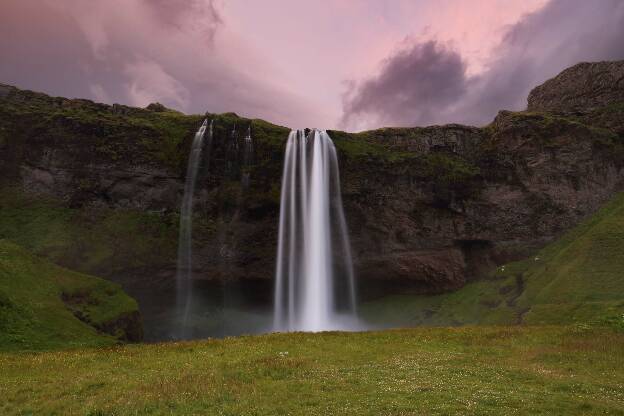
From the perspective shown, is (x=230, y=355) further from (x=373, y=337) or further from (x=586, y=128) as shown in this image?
(x=586, y=128)

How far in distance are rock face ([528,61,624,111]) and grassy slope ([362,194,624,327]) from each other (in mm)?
20976

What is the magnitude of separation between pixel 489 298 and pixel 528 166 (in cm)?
2289

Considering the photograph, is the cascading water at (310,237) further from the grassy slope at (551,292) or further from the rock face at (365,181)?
the grassy slope at (551,292)

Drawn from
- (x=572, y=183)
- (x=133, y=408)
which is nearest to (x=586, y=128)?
(x=572, y=183)

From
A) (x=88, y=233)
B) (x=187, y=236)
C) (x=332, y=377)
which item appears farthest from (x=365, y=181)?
(x=332, y=377)

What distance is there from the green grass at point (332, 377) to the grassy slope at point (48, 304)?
17.0 ft

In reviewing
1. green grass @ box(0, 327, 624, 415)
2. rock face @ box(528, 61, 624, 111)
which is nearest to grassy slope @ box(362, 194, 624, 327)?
green grass @ box(0, 327, 624, 415)

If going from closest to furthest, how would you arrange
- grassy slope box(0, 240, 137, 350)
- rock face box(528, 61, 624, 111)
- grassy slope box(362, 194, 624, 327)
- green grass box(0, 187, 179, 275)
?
1. grassy slope box(0, 240, 137, 350)
2. grassy slope box(362, 194, 624, 327)
3. green grass box(0, 187, 179, 275)
4. rock face box(528, 61, 624, 111)

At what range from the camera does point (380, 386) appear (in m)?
15.4

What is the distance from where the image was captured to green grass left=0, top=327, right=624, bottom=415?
1334cm

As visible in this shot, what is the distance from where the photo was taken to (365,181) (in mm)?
63312

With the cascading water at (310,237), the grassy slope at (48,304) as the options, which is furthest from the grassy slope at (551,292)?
the grassy slope at (48,304)

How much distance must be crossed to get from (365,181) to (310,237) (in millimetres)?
12044

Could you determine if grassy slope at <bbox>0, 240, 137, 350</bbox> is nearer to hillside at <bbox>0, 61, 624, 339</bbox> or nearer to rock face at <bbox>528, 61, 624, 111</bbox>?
hillside at <bbox>0, 61, 624, 339</bbox>
